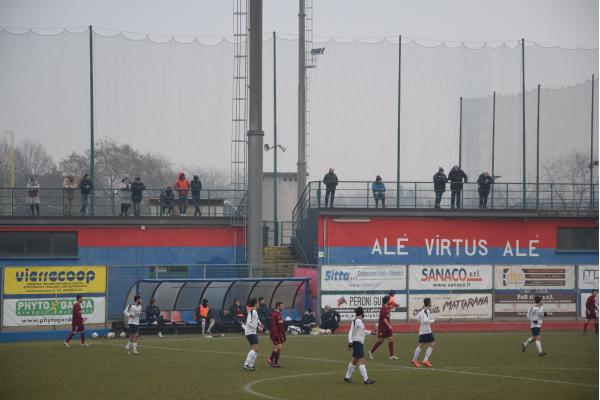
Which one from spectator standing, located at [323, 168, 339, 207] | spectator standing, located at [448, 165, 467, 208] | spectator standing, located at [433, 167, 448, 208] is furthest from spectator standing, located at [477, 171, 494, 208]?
spectator standing, located at [323, 168, 339, 207]

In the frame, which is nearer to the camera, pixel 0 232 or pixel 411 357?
pixel 411 357

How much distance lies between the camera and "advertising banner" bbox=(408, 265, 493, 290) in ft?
A: 137

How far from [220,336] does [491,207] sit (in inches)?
640

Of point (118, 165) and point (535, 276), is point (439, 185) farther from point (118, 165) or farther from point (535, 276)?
point (118, 165)

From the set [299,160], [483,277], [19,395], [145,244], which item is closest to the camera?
[19,395]

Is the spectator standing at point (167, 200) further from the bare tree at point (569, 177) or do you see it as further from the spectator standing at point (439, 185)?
the bare tree at point (569, 177)

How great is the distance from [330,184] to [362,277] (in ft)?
22.6

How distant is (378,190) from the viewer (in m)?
47.1

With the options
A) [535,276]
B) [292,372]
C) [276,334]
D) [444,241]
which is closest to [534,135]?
[444,241]

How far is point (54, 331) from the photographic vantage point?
3788 cm

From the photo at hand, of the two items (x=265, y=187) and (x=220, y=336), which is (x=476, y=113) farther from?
(x=220, y=336)

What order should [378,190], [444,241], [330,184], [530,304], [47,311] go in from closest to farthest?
[47,311]
[530,304]
[444,241]
[330,184]
[378,190]

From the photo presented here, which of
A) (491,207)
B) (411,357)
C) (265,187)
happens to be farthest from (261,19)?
(411,357)

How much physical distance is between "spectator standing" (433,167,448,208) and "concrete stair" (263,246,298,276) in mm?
7292
